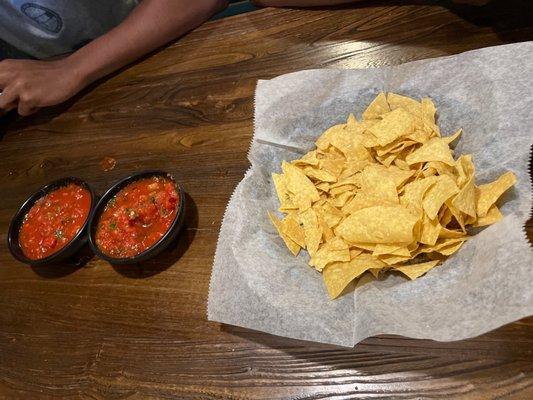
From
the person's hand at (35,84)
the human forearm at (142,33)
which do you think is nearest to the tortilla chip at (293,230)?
the human forearm at (142,33)

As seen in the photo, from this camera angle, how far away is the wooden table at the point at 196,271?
109 cm

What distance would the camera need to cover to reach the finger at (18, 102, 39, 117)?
2.34m

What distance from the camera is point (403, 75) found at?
4.92 ft

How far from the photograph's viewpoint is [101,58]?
7.41ft

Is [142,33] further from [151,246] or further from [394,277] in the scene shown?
[394,277]

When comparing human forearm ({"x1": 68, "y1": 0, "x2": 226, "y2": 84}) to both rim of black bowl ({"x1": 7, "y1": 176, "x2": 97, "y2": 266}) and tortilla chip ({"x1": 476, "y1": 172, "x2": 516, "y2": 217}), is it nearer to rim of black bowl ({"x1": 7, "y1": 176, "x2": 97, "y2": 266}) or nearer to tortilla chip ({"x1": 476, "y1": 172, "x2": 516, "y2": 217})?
rim of black bowl ({"x1": 7, "y1": 176, "x2": 97, "y2": 266})

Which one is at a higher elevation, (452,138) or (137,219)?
(452,138)

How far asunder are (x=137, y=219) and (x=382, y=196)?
0.87 metres

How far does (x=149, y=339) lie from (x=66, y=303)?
0.45m

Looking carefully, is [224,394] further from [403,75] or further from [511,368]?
[403,75]

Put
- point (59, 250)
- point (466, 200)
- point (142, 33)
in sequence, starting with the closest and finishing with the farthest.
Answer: point (466, 200), point (59, 250), point (142, 33)

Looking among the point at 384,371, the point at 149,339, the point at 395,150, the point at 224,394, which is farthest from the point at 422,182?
the point at 149,339

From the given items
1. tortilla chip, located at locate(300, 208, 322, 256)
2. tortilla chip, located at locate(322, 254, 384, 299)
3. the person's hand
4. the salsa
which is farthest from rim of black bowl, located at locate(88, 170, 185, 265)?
the person's hand

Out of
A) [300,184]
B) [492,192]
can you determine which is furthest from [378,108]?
[492,192]
